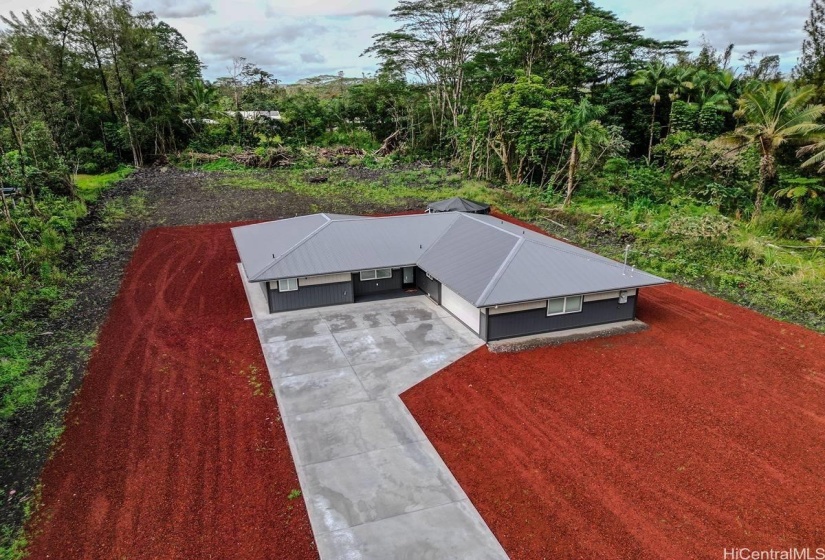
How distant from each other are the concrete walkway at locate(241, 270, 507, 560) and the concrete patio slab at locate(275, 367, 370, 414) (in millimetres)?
25

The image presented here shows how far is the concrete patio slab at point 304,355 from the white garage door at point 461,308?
417 centimetres

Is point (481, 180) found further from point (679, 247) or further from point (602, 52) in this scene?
point (679, 247)

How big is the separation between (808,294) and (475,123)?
24335mm

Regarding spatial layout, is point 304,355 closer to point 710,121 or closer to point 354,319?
point 354,319

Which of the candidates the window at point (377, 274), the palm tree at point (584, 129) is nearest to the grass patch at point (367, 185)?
the palm tree at point (584, 129)

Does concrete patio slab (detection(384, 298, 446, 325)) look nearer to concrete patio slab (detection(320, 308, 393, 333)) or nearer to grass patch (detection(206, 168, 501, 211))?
concrete patio slab (detection(320, 308, 393, 333))

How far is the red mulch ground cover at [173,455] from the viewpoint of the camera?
809 centimetres

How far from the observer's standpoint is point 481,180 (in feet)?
122

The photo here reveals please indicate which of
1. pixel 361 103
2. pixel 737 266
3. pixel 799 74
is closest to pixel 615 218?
pixel 737 266

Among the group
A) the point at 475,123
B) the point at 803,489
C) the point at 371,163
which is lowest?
the point at 803,489

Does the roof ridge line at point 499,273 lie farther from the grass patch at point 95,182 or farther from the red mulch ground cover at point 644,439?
the grass patch at point 95,182

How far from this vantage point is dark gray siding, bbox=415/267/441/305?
58.5ft

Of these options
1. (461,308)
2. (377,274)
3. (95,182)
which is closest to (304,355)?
(461,308)

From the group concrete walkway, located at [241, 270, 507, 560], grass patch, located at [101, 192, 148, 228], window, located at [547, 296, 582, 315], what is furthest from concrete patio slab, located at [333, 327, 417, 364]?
grass patch, located at [101, 192, 148, 228]
